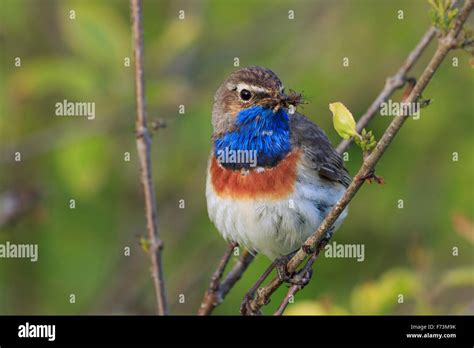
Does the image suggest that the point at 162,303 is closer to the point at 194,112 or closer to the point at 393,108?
the point at 393,108

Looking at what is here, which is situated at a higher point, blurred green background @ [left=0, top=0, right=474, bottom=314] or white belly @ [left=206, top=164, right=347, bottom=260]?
blurred green background @ [left=0, top=0, right=474, bottom=314]

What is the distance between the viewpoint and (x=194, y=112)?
9.05 meters

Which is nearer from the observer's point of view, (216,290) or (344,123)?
(344,123)

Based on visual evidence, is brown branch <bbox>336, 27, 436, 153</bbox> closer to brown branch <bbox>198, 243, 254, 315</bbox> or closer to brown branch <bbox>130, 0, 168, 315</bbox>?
brown branch <bbox>198, 243, 254, 315</bbox>

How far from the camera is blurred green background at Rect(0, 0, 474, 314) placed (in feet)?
30.3

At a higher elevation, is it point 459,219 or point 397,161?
point 397,161

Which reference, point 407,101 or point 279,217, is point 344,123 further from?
point 279,217

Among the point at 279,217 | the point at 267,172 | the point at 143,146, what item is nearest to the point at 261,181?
the point at 267,172

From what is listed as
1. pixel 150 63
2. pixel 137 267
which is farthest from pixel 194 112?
pixel 137 267

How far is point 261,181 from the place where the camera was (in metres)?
6.85

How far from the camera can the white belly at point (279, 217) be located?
6.71 metres

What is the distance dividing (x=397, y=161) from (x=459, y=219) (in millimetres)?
3391

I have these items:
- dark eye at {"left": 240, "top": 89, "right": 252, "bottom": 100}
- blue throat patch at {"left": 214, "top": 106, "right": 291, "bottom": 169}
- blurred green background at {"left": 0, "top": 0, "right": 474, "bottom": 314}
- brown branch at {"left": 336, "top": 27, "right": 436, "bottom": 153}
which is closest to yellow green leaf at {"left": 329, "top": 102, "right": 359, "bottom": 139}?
brown branch at {"left": 336, "top": 27, "right": 436, "bottom": 153}

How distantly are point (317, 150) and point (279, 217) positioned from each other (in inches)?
32.0
